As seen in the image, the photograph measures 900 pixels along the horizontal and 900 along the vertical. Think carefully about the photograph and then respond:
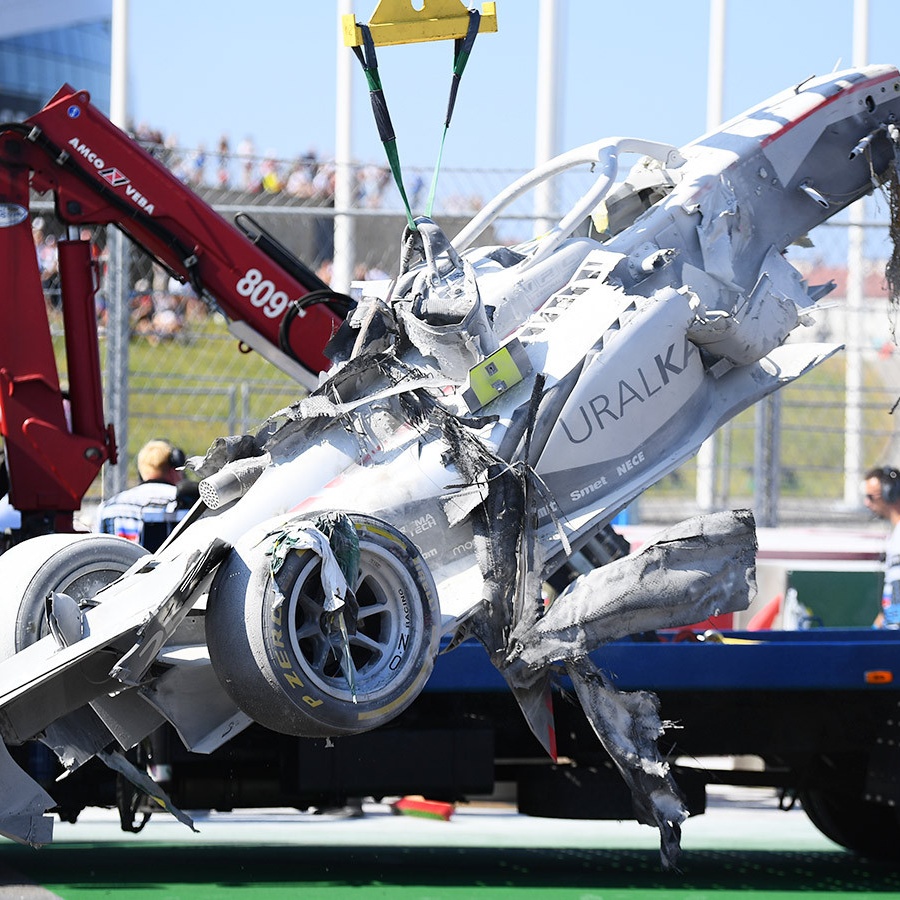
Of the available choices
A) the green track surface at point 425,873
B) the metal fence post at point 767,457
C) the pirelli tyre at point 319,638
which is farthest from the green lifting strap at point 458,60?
the metal fence post at point 767,457

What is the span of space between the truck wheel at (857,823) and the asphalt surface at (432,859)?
103mm

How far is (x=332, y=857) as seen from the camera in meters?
8.50

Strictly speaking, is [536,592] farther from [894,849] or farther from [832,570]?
[832,570]

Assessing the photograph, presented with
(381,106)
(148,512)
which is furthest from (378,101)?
(148,512)

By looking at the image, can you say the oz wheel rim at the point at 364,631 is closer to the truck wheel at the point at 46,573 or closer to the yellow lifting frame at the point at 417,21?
the truck wheel at the point at 46,573

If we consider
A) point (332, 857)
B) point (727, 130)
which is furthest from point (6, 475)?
point (727, 130)

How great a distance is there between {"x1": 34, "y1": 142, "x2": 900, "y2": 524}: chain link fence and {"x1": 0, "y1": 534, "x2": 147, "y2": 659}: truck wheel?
348 cm

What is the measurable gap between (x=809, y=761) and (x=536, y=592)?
3.00 metres

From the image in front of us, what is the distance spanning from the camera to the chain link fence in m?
10.4

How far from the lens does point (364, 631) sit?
17.0 ft

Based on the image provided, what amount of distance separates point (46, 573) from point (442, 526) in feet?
4.52

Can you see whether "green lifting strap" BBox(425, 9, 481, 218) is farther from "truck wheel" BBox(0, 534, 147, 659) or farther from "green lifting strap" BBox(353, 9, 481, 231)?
"truck wheel" BBox(0, 534, 147, 659)

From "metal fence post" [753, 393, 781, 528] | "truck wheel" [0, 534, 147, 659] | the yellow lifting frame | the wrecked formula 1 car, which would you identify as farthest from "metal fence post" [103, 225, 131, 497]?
the yellow lifting frame

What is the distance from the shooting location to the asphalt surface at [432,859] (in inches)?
294
